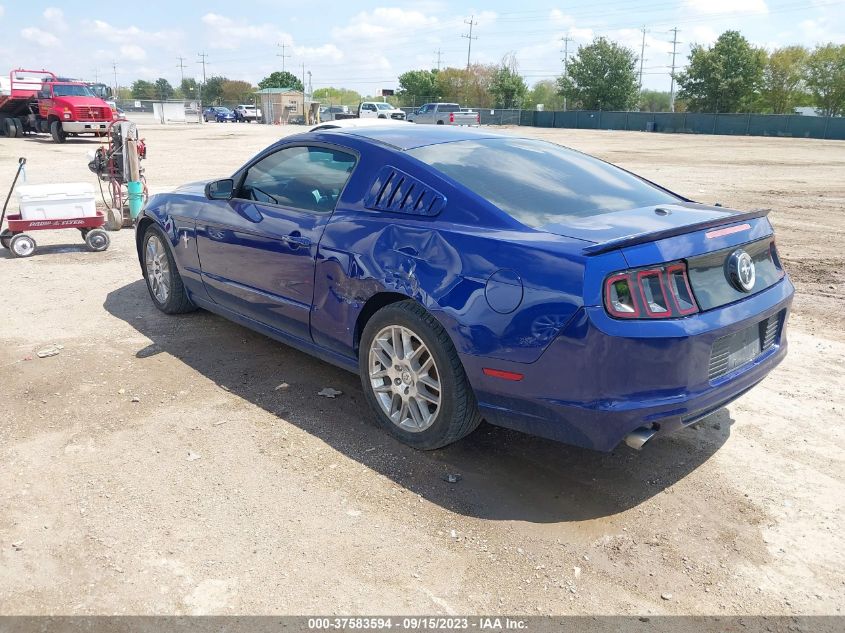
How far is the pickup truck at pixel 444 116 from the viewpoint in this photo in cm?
4166

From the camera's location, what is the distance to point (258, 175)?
15.7ft

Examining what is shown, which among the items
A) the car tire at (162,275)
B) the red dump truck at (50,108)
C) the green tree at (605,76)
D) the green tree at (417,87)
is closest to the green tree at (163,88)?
the green tree at (417,87)

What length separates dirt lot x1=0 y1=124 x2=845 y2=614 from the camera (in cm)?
271

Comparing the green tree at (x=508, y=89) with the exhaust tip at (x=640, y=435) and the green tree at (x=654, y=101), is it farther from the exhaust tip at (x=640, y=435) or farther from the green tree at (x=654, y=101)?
the exhaust tip at (x=640, y=435)

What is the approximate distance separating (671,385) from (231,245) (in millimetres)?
3054

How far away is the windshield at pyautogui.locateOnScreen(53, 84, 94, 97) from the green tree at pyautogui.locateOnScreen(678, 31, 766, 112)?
205 feet

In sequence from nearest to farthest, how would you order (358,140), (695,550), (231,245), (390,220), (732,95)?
(695,550)
(390,220)
(358,140)
(231,245)
(732,95)

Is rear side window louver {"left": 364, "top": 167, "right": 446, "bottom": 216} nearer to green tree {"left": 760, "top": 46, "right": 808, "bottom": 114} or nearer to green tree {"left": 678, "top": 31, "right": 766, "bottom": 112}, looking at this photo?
green tree {"left": 678, "top": 31, "right": 766, "bottom": 112}

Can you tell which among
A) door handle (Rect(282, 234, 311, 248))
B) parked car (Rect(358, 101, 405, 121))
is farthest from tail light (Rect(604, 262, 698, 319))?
parked car (Rect(358, 101, 405, 121))

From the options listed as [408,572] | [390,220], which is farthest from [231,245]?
[408,572]

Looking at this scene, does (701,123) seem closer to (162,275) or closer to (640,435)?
(162,275)

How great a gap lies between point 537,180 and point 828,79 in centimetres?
8087

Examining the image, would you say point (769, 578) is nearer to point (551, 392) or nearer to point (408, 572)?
point (551, 392)

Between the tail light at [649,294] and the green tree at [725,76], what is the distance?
254 feet
